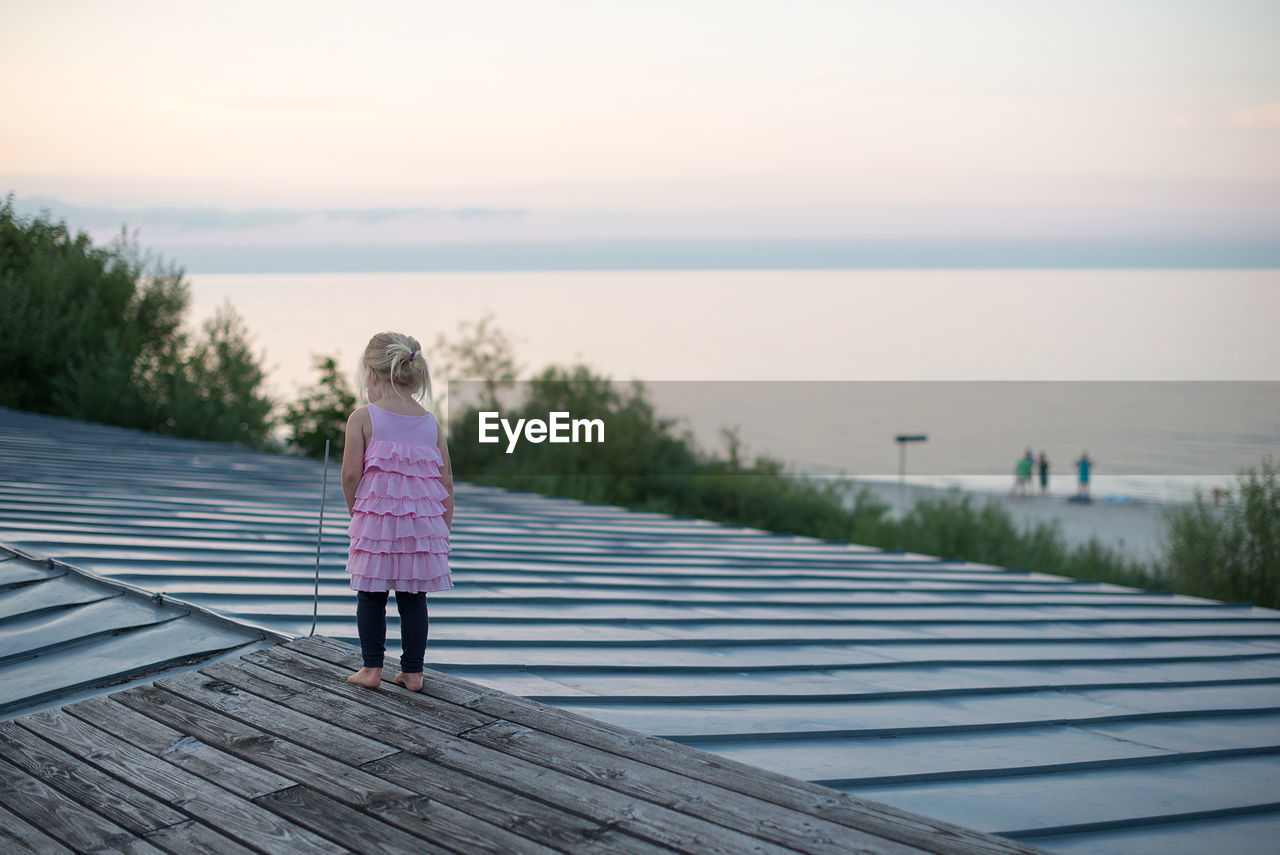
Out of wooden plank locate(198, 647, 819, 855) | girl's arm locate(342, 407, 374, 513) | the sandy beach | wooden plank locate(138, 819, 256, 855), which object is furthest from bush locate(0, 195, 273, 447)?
the sandy beach

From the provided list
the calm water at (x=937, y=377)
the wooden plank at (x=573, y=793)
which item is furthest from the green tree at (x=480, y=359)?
the wooden plank at (x=573, y=793)

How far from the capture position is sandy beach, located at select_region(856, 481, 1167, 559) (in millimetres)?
35219

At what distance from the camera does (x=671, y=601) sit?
624 centimetres

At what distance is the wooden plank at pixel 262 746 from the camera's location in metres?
2.94

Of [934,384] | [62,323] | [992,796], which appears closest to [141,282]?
[62,323]

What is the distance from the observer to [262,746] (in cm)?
325

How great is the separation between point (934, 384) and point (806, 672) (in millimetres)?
76965

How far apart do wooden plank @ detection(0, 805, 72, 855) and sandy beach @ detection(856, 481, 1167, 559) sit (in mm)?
33106

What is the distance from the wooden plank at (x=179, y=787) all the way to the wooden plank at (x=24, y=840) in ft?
0.75

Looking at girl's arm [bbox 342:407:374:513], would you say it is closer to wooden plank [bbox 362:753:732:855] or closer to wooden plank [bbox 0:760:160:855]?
wooden plank [bbox 362:753:732:855]

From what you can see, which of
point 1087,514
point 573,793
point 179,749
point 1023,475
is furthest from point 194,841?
point 1023,475

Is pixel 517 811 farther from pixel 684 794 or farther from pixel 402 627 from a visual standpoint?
pixel 402 627

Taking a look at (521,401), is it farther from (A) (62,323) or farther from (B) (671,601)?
(B) (671,601)

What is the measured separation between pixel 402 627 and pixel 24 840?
1344 millimetres
